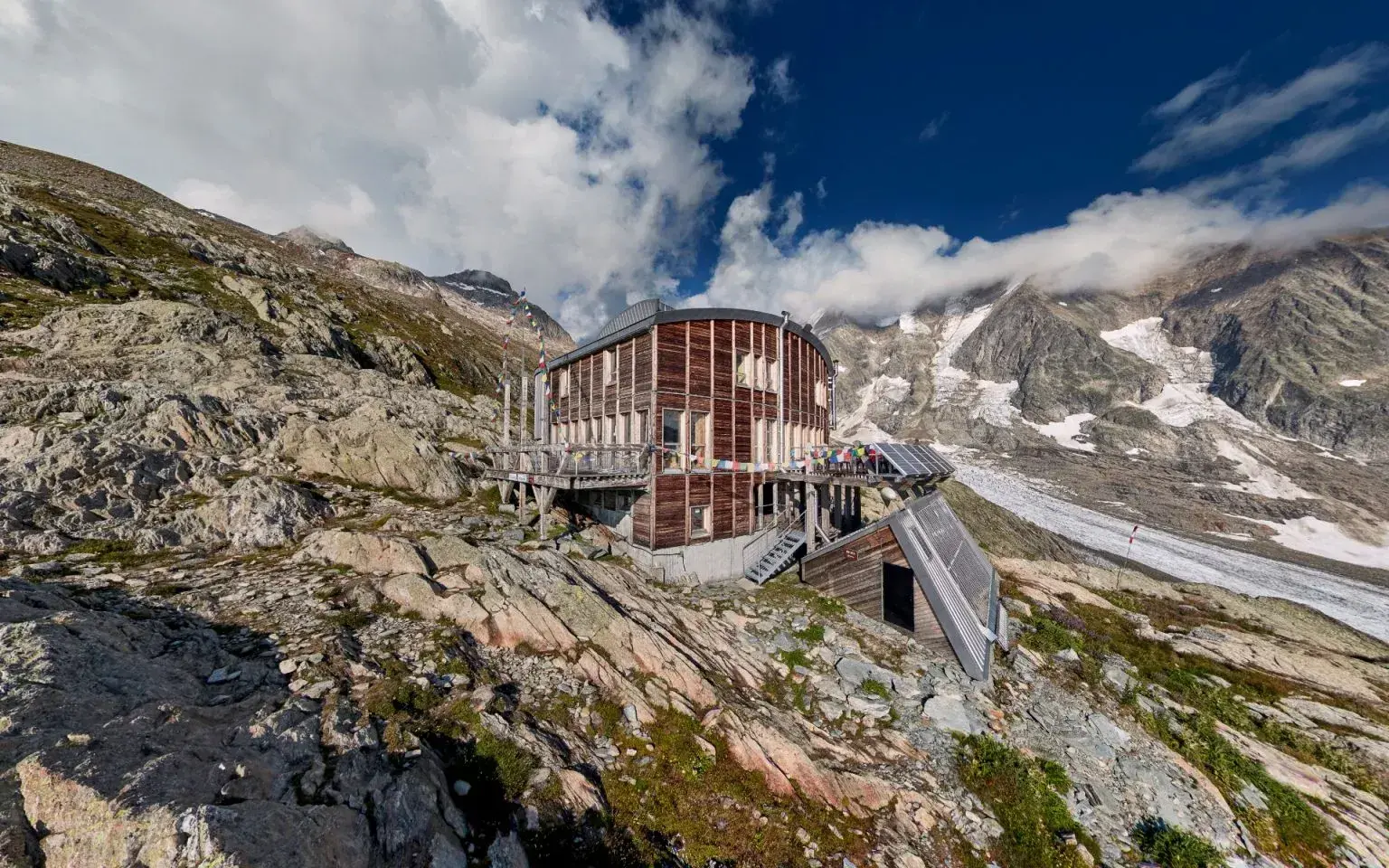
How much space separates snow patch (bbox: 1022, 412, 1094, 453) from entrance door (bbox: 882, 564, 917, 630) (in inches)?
4722

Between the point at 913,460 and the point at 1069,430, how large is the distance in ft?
422

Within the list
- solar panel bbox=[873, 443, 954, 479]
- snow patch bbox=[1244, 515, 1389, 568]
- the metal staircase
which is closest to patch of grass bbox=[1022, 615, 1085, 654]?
solar panel bbox=[873, 443, 954, 479]

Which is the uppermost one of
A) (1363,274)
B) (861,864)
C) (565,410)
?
(1363,274)

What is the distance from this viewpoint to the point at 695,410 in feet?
70.5

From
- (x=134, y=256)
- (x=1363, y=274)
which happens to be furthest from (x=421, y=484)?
(x=1363, y=274)

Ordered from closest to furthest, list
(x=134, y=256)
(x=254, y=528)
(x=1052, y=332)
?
1. (x=254, y=528)
2. (x=134, y=256)
3. (x=1052, y=332)

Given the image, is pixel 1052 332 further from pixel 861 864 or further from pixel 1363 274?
pixel 861 864

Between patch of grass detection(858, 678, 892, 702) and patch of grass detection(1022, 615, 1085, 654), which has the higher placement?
patch of grass detection(858, 678, 892, 702)

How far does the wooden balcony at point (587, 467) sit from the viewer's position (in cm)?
1858

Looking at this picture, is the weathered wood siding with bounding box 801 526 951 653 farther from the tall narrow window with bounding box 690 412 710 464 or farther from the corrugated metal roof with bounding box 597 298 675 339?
the corrugated metal roof with bounding box 597 298 675 339

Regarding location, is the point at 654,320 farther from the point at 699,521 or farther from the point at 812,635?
the point at 812,635

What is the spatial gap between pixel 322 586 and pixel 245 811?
8109 mm

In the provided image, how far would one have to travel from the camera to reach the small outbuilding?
15.2 meters

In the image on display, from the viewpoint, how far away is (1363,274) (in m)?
113
